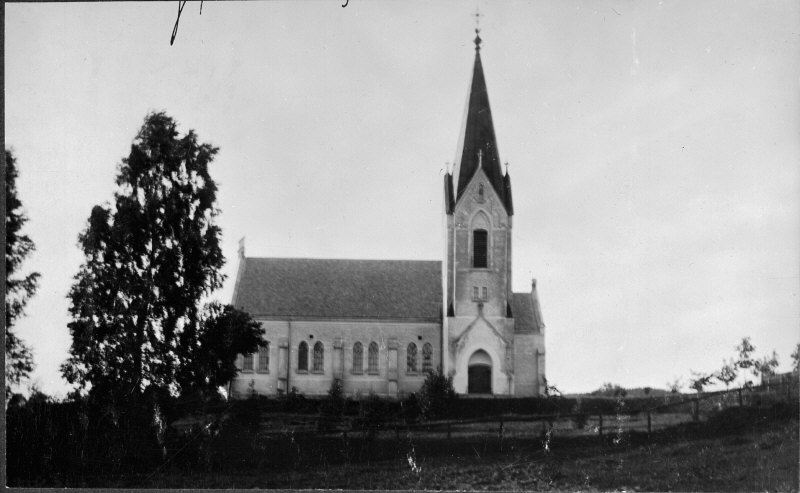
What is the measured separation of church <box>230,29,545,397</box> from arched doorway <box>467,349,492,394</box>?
43 millimetres

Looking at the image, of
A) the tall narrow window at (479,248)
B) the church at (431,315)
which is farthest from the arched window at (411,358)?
the tall narrow window at (479,248)

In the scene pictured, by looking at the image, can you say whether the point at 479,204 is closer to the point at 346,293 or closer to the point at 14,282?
the point at 346,293

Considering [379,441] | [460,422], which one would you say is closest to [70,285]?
[379,441]

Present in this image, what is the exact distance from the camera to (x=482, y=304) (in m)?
34.2

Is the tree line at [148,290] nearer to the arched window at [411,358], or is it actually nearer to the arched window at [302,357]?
the arched window at [411,358]

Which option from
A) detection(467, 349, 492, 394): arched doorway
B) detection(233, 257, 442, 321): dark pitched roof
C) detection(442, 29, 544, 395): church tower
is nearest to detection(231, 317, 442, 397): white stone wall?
detection(233, 257, 442, 321): dark pitched roof

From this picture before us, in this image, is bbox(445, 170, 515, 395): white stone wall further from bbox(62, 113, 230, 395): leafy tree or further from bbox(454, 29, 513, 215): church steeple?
bbox(62, 113, 230, 395): leafy tree

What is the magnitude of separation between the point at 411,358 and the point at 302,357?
17.2 ft

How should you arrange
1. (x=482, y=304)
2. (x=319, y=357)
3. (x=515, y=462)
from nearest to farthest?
(x=515, y=462)
(x=319, y=357)
(x=482, y=304)

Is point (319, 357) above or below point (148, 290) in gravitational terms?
below

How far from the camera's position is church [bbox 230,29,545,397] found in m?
31.8

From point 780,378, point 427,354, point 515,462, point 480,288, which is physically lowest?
point 515,462

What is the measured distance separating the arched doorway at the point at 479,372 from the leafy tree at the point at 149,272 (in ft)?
56.0

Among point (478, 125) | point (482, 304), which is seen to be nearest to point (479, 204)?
point (482, 304)
